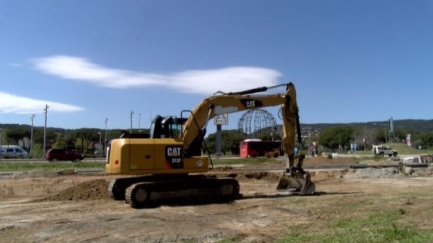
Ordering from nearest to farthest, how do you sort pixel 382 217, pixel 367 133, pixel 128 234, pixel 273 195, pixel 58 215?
pixel 128 234, pixel 382 217, pixel 58 215, pixel 273 195, pixel 367 133

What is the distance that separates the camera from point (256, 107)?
738 inches

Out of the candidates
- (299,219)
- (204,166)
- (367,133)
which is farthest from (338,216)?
(367,133)

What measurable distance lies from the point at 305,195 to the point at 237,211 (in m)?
4.70

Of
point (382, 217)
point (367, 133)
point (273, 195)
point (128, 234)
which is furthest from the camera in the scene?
point (367, 133)

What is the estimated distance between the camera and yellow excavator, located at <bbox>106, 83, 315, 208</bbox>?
15.9 m

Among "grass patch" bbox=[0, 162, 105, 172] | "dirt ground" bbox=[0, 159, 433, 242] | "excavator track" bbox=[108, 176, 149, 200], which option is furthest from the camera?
"grass patch" bbox=[0, 162, 105, 172]

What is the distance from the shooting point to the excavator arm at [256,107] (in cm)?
1730

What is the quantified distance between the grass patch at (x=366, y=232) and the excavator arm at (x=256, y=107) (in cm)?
664

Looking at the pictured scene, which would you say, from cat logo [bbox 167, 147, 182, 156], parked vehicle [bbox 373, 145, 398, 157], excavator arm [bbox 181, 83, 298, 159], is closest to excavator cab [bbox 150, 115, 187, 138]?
excavator arm [bbox 181, 83, 298, 159]

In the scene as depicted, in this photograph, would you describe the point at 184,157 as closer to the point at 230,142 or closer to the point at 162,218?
the point at 162,218

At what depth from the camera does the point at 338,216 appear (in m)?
12.8

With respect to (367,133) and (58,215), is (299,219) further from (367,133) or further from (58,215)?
(367,133)

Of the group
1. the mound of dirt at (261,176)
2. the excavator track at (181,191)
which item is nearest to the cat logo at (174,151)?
the excavator track at (181,191)

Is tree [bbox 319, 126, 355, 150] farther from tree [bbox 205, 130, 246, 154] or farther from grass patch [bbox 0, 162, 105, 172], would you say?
grass patch [bbox 0, 162, 105, 172]
